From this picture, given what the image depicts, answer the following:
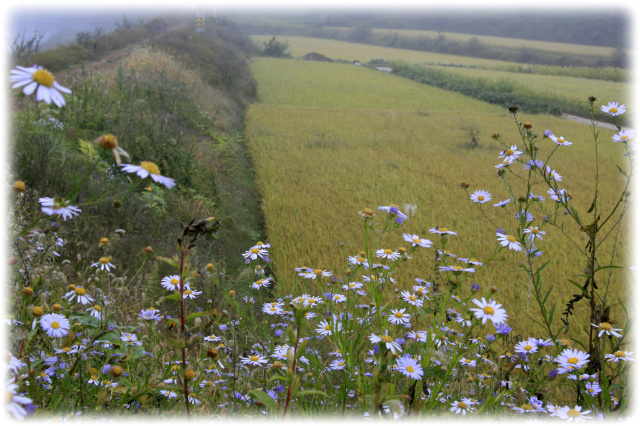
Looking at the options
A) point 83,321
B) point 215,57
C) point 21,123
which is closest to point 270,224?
point 21,123

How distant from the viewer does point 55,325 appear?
4.03ft

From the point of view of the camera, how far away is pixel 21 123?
15.1 ft

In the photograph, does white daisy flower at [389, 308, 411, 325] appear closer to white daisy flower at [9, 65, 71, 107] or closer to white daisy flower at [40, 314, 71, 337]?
white daisy flower at [40, 314, 71, 337]

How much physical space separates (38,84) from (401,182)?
20.8 ft

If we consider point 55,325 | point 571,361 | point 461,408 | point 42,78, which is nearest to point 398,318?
point 461,408

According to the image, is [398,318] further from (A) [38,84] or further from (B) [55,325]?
(A) [38,84]

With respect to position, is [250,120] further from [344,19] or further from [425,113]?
[344,19]

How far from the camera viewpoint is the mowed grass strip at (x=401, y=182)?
4.23 m

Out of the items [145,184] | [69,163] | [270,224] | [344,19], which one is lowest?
[270,224]

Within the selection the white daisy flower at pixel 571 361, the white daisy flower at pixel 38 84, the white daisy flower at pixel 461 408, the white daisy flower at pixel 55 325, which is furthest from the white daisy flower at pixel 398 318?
the white daisy flower at pixel 38 84

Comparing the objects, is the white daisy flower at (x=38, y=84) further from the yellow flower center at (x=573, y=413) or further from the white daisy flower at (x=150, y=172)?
the yellow flower center at (x=573, y=413)

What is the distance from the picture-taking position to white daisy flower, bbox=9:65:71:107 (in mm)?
740

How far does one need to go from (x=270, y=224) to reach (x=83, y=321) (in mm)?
3761

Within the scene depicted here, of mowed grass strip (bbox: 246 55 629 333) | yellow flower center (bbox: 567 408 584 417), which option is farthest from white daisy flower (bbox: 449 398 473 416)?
mowed grass strip (bbox: 246 55 629 333)
